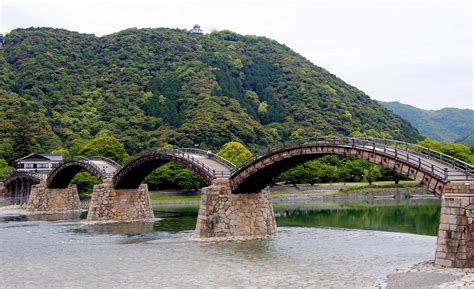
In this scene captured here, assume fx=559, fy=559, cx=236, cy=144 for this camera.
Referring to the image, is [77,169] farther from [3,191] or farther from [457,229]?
[457,229]

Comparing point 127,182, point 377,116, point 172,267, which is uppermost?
point 377,116

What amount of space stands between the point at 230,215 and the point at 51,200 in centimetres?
4088

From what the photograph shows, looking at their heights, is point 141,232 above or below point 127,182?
below

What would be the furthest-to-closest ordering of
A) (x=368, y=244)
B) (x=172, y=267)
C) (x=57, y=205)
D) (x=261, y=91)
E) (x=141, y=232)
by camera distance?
(x=261, y=91) → (x=57, y=205) → (x=141, y=232) → (x=368, y=244) → (x=172, y=267)

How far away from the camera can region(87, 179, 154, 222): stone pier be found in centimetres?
5594

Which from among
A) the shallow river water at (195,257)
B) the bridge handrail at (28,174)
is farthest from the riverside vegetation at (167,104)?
the shallow river water at (195,257)

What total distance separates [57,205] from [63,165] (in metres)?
8.18

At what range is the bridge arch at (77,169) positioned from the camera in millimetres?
61034

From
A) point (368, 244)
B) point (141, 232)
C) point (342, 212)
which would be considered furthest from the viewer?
point (342, 212)

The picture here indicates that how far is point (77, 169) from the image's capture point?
68.9 m

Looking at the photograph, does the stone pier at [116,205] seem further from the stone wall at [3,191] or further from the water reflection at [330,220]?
the stone wall at [3,191]

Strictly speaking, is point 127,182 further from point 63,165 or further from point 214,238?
point 214,238

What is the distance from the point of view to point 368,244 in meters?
36.3

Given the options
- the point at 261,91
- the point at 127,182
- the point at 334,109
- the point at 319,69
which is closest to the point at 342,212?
the point at 127,182
